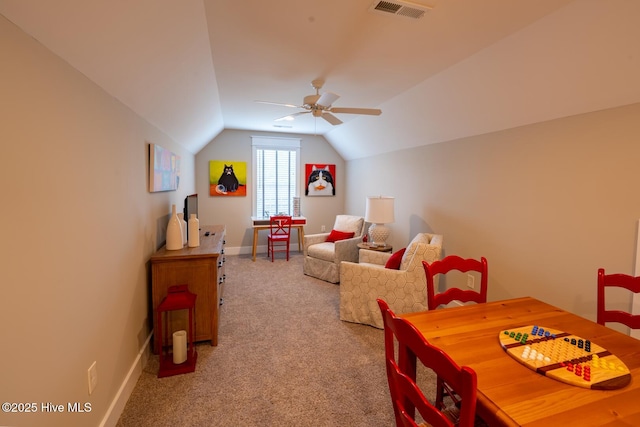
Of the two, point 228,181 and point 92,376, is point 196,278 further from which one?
point 228,181

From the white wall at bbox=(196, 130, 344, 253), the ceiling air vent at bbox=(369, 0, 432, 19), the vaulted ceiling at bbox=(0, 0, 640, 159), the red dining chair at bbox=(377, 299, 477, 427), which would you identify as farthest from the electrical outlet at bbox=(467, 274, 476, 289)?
the white wall at bbox=(196, 130, 344, 253)

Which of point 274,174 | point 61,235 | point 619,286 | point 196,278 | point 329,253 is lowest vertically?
point 329,253

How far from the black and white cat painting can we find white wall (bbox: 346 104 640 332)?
12.3 feet

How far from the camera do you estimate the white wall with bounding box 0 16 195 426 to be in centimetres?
97

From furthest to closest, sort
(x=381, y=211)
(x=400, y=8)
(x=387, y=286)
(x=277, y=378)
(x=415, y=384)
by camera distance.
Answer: (x=381, y=211)
(x=387, y=286)
(x=277, y=378)
(x=400, y=8)
(x=415, y=384)

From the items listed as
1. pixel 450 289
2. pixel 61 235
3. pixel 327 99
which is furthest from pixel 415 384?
pixel 327 99

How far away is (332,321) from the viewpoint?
10.2ft

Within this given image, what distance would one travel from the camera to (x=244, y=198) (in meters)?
5.94

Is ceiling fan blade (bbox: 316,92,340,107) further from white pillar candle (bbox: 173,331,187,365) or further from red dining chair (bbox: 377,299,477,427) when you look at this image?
white pillar candle (bbox: 173,331,187,365)

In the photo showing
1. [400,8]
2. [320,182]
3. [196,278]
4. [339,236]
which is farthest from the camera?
[320,182]

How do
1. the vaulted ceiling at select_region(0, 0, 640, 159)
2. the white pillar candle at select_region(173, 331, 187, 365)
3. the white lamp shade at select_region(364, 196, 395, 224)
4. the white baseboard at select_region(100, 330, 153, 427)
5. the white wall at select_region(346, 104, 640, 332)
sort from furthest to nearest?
1. the white lamp shade at select_region(364, 196, 395, 224)
2. the white pillar candle at select_region(173, 331, 187, 365)
3. the white wall at select_region(346, 104, 640, 332)
4. the white baseboard at select_region(100, 330, 153, 427)
5. the vaulted ceiling at select_region(0, 0, 640, 159)

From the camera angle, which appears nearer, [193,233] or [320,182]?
[193,233]

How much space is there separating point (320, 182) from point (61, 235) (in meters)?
5.27

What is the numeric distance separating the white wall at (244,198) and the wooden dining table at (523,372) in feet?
14.4
